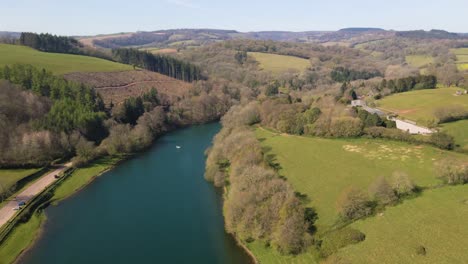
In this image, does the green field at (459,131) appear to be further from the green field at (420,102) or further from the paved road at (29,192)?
the paved road at (29,192)

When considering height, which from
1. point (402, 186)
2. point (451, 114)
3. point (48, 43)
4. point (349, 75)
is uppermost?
point (48, 43)

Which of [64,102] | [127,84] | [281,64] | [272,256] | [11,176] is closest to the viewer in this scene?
[272,256]

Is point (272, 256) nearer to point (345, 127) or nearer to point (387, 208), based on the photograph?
point (387, 208)

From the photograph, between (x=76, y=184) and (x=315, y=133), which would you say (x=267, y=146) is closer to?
(x=315, y=133)

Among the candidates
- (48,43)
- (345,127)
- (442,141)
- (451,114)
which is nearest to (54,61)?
(48,43)

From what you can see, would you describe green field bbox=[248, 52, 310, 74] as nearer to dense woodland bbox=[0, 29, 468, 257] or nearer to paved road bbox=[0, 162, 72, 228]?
dense woodland bbox=[0, 29, 468, 257]

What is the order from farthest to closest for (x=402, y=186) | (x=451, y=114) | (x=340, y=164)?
(x=451, y=114) → (x=340, y=164) → (x=402, y=186)

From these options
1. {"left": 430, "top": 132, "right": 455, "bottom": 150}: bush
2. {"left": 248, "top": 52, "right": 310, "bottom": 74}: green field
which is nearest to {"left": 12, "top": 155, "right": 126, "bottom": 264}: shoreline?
{"left": 430, "top": 132, "right": 455, "bottom": 150}: bush
